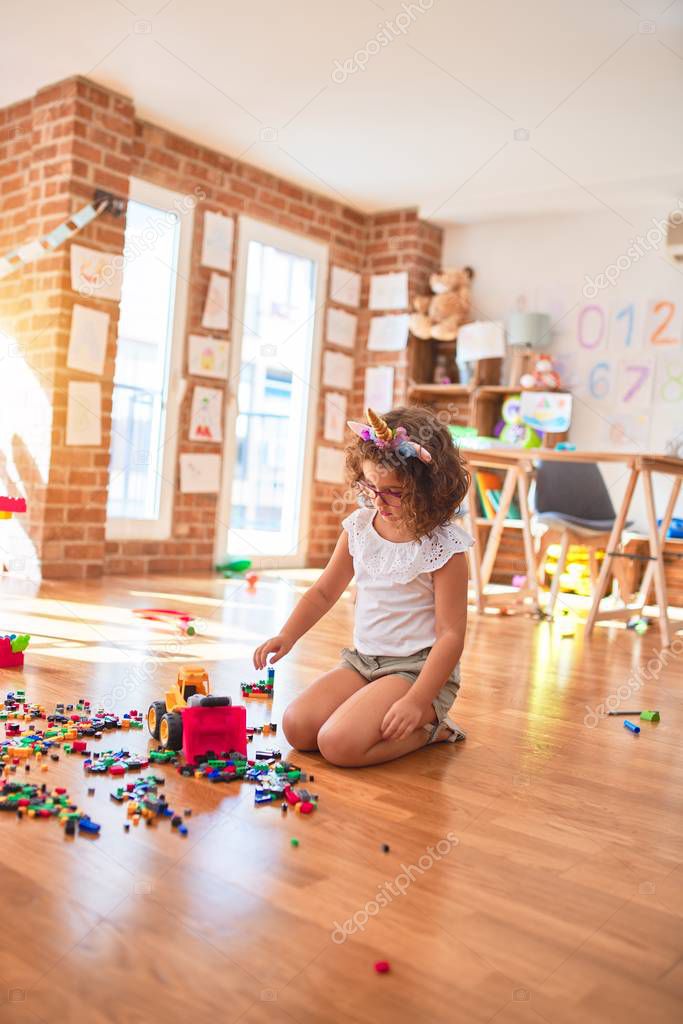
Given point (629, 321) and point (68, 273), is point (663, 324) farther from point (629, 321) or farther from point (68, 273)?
point (68, 273)

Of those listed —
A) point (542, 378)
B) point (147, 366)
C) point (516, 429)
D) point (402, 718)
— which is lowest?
point (402, 718)

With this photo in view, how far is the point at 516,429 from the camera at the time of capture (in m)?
5.59

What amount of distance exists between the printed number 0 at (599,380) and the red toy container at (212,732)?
14.1ft

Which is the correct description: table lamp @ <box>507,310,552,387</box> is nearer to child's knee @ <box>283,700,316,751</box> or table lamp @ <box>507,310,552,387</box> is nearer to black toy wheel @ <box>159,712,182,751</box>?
child's knee @ <box>283,700,316,751</box>

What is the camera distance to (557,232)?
18.7ft

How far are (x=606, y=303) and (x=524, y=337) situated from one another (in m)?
0.51

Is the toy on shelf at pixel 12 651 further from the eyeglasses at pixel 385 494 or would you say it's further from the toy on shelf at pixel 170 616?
the eyeglasses at pixel 385 494

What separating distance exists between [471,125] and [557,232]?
1.35 metres

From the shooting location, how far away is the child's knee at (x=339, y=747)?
1.68 meters

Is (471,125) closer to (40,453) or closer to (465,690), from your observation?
(40,453)

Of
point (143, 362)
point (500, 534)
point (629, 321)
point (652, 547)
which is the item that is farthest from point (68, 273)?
point (629, 321)

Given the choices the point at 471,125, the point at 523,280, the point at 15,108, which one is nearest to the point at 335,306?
the point at 523,280

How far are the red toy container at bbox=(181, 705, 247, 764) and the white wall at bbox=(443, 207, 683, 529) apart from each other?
4.02 m

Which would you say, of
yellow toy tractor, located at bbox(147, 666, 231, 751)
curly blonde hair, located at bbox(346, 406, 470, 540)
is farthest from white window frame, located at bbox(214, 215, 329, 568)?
curly blonde hair, located at bbox(346, 406, 470, 540)
